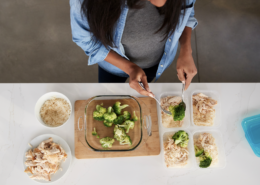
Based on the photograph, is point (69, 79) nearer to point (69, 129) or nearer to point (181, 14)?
point (69, 129)

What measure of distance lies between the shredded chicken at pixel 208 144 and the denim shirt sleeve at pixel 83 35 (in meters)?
0.84

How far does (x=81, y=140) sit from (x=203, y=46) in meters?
1.97

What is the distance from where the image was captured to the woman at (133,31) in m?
0.83

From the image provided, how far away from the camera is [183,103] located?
1273 mm

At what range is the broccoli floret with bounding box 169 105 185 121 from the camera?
1212 mm

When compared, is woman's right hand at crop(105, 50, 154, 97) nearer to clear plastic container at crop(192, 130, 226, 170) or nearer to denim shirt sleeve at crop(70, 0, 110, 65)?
denim shirt sleeve at crop(70, 0, 110, 65)

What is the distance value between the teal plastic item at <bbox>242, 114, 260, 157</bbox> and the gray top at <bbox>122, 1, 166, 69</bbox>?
0.78 metres

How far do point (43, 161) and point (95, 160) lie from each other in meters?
0.31

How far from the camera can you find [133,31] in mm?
1042

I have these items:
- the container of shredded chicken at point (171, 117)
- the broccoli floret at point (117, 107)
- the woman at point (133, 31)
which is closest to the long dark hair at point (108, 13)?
the woman at point (133, 31)

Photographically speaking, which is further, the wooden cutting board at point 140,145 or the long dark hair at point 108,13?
the wooden cutting board at point 140,145

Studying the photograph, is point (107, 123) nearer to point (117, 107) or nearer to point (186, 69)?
point (117, 107)

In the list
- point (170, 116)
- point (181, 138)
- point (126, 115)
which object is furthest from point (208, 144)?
point (126, 115)

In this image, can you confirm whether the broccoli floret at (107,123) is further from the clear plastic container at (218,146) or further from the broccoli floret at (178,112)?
the clear plastic container at (218,146)
